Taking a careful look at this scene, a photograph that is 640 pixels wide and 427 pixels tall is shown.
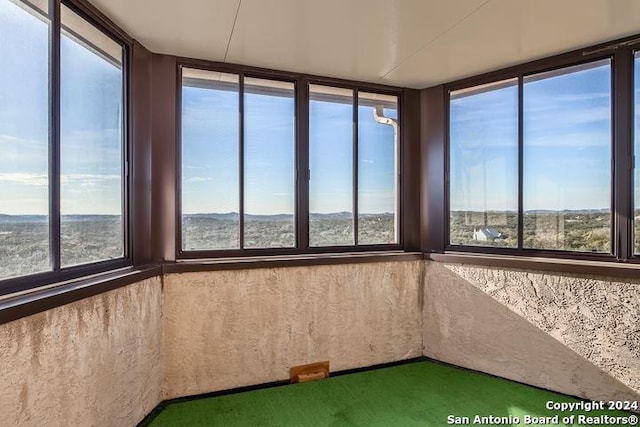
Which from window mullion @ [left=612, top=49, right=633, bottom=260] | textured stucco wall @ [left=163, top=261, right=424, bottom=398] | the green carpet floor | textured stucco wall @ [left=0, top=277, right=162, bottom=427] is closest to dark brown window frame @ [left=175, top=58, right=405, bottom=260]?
textured stucco wall @ [left=163, top=261, right=424, bottom=398]

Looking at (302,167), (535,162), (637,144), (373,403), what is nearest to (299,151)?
(302,167)

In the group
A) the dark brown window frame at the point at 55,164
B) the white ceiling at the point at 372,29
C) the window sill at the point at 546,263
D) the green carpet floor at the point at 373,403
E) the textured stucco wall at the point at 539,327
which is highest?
the white ceiling at the point at 372,29

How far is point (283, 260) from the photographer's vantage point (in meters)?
2.84

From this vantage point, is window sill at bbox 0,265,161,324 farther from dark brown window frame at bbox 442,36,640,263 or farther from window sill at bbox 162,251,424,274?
dark brown window frame at bbox 442,36,640,263

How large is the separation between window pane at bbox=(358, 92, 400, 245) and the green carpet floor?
1138 millimetres

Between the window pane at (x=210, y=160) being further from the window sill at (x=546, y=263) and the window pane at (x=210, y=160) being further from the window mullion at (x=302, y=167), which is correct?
the window sill at (x=546, y=263)

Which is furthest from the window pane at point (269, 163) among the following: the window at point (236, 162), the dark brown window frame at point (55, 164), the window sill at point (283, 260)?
the dark brown window frame at point (55, 164)

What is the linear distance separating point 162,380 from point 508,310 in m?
2.45

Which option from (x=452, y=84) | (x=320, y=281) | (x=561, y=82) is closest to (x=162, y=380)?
(x=320, y=281)

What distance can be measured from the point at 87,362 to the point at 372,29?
2.31 metres

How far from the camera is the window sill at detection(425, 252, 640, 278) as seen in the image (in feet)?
7.95

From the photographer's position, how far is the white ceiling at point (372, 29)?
6.78 ft

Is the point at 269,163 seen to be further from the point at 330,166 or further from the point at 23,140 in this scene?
the point at 23,140

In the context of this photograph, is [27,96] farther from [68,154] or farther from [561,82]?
[561,82]
